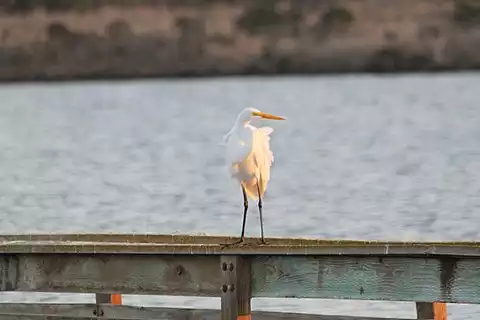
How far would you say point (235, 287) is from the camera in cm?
254

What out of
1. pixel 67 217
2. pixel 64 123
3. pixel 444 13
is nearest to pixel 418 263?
pixel 444 13

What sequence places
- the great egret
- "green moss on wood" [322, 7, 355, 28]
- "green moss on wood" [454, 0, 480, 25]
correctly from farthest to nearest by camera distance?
"green moss on wood" [322, 7, 355, 28] → "green moss on wood" [454, 0, 480, 25] → the great egret

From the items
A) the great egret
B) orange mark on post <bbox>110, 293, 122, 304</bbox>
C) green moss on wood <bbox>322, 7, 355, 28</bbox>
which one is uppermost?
green moss on wood <bbox>322, 7, 355, 28</bbox>

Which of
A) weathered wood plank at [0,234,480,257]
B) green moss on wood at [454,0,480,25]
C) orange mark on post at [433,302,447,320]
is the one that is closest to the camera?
weathered wood plank at [0,234,480,257]

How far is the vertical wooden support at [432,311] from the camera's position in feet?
10.7

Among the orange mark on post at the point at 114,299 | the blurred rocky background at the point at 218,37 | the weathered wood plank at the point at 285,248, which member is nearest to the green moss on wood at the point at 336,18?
the blurred rocky background at the point at 218,37

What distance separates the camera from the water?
21.3 feet

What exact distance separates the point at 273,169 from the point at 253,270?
6.35 metres

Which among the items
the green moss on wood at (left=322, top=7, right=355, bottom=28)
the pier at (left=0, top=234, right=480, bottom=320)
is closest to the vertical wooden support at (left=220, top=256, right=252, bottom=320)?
the pier at (left=0, top=234, right=480, bottom=320)

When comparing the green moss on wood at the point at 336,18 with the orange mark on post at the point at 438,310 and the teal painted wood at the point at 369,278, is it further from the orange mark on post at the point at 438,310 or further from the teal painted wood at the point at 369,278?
the teal painted wood at the point at 369,278

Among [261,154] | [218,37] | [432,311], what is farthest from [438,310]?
[218,37]

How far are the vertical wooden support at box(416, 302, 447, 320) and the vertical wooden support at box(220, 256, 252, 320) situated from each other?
→ 0.89 meters

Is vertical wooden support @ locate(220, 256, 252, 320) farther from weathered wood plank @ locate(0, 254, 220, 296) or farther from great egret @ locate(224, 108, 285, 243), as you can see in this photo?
great egret @ locate(224, 108, 285, 243)

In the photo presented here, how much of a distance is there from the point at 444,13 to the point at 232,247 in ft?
9.65
